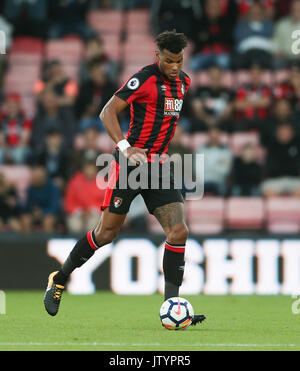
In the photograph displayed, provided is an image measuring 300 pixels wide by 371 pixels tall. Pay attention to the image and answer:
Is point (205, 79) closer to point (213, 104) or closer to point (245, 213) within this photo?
point (213, 104)

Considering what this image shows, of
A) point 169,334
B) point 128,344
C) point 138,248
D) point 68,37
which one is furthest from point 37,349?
point 68,37

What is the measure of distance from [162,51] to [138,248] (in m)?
4.32

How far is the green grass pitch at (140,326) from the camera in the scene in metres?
6.24

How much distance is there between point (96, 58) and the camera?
14352 millimetres

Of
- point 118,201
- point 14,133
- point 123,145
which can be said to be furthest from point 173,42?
point 14,133

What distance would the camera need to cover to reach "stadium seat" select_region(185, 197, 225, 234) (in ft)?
40.5

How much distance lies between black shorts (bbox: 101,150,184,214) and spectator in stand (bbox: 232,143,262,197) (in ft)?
16.6

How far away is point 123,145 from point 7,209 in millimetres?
5138

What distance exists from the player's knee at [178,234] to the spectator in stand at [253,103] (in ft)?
20.4

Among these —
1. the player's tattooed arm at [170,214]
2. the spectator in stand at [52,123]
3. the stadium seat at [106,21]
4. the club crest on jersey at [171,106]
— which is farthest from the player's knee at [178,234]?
the stadium seat at [106,21]

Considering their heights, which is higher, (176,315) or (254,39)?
(254,39)

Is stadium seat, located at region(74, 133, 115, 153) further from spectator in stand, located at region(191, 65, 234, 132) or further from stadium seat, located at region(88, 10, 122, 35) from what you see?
stadium seat, located at region(88, 10, 122, 35)

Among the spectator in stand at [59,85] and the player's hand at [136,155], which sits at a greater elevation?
the spectator in stand at [59,85]

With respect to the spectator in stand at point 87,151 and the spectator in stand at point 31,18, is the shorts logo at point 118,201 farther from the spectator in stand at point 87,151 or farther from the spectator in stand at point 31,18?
the spectator in stand at point 31,18
